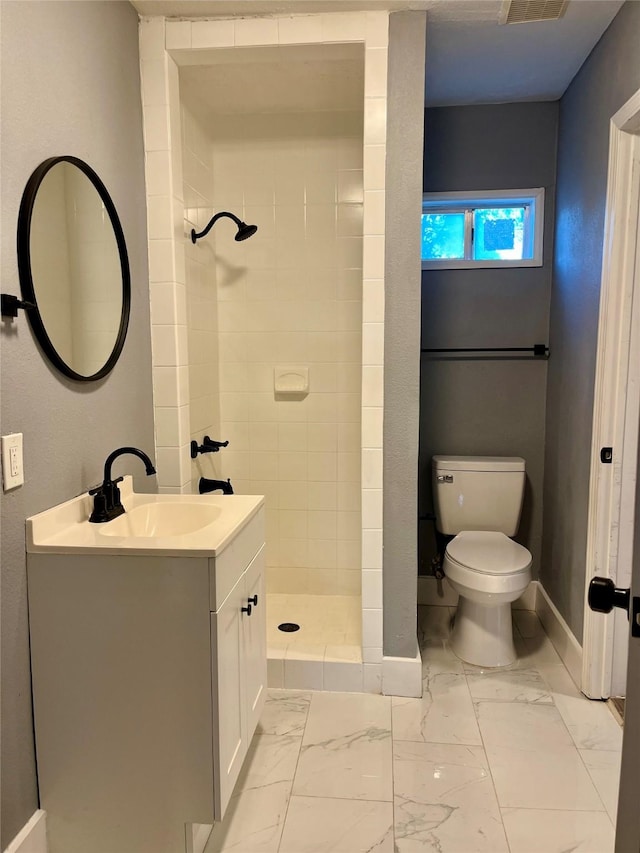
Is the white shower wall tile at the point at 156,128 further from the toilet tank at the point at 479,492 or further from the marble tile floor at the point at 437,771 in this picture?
the marble tile floor at the point at 437,771

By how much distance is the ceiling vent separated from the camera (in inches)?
78.0

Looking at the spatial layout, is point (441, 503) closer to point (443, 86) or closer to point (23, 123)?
point (443, 86)

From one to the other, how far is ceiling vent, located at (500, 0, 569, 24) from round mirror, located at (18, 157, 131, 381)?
4.81 ft

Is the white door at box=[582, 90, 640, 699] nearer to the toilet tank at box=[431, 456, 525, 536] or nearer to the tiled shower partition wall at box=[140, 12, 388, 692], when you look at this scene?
the toilet tank at box=[431, 456, 525, 536]

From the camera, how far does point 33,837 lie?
1.52 m

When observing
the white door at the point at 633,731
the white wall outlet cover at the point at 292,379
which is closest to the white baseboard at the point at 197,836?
the white door at the point at 633,731

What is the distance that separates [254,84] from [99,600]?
2075 millimetres

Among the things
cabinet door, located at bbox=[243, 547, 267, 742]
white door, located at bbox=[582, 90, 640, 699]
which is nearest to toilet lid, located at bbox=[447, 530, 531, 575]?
white door, located at bbox=[582, 90, 640, 699]

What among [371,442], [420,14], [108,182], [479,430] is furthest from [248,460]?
[420,14]

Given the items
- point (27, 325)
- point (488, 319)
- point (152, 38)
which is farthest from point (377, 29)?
point (27, 325)

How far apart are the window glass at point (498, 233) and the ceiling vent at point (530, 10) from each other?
956mm

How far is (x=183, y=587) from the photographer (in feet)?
4.84

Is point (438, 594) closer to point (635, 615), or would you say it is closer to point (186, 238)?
point (186, 238)

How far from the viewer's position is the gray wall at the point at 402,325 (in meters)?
2.10
